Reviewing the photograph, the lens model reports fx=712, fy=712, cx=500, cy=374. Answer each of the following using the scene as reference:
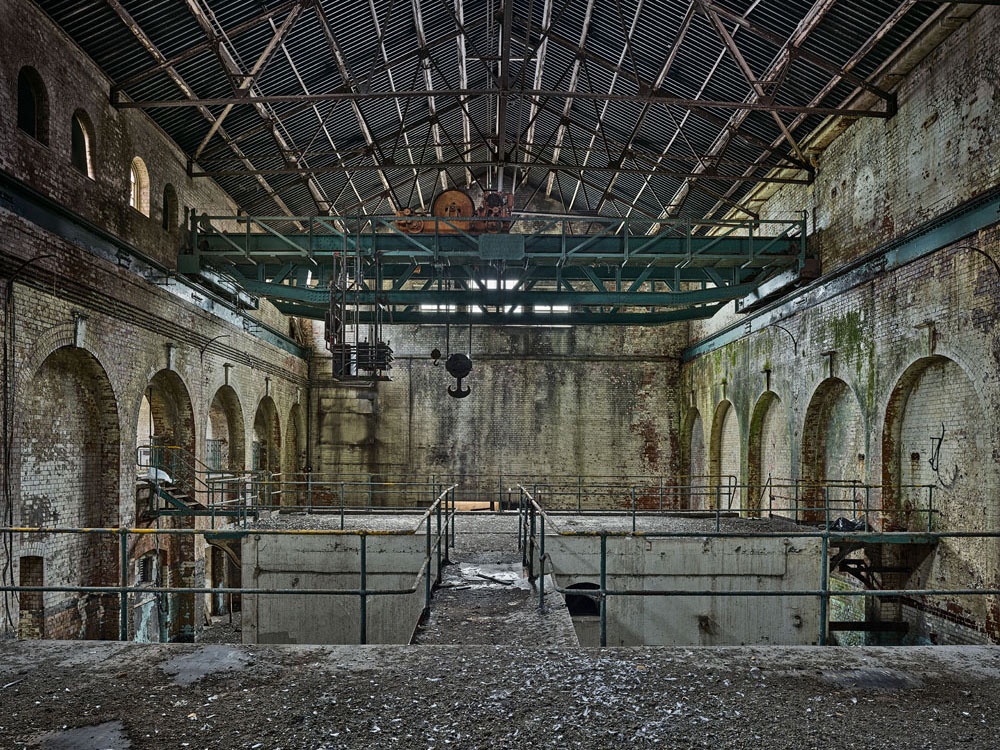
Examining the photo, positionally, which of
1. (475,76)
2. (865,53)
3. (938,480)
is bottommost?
(938,480)

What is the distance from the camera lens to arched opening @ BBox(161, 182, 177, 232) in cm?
1364

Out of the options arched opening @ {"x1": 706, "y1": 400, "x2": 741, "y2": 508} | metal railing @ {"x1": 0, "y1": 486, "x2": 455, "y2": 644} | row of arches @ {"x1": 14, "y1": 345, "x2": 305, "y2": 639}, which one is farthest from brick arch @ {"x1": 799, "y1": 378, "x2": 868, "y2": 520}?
row of arches @ {"x1": 14, "y1": 345, "x2": 305, "y2": 639}

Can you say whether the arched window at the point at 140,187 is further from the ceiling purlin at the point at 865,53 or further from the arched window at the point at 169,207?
the ceiling purlin at the point at 865,53

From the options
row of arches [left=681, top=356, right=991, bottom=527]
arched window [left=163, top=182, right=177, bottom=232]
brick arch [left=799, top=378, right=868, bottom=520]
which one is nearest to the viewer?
row of arches [left=681, top=356, right=991, bottom=527]

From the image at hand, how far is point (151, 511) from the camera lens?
41.6 ft

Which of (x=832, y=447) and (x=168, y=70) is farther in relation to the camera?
(x=832, y=447)

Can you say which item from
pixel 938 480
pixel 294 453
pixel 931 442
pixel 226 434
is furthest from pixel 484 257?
pixel 294 453

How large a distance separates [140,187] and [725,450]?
15.9m

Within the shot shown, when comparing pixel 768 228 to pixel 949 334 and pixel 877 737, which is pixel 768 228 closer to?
pixel 949 334

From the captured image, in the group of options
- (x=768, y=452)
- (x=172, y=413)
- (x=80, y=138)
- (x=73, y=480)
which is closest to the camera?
(x=80, y=138)

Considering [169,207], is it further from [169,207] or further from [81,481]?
[81,481]

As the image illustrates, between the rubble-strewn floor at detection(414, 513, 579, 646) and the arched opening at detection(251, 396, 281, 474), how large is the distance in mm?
10289

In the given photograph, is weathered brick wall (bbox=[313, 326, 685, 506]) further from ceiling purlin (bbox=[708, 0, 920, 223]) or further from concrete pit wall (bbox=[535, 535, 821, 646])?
ceiling purlin (bbox=[708, 0, 920, 223])

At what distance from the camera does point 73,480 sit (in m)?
10.8
